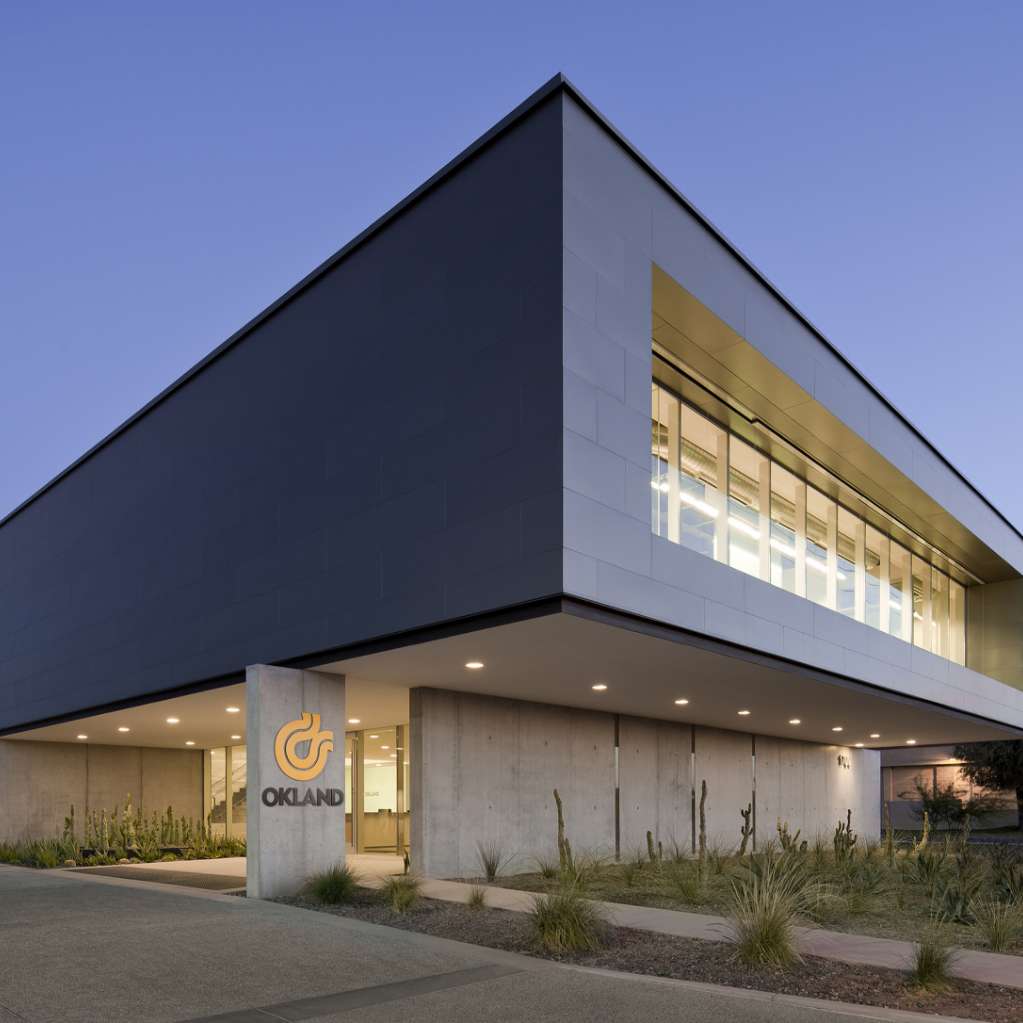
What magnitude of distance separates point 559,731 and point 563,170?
1213cm

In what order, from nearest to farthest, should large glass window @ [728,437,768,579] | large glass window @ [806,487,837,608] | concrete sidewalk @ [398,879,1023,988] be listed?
concrete sidewalk @ [398,879,1023,988], large glass window @ [728,437,768,579], large glass window @ [806,487,837,608]

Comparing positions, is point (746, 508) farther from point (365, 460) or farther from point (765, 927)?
point (765, 927)

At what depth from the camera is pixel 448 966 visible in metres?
9.95

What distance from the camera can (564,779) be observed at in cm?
2142

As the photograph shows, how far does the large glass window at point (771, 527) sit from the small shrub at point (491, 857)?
6.62 metres

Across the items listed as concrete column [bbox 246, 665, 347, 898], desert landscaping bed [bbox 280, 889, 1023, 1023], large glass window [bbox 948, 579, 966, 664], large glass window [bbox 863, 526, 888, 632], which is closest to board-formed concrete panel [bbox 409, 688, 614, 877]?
concrete column [bbox 246, 665, 347, 898]

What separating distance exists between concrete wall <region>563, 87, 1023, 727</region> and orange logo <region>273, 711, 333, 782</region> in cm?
608

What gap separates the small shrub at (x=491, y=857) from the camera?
18.2 m

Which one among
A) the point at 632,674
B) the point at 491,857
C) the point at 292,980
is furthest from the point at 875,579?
the point at 292,980

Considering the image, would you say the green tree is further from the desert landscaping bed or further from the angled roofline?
the desert landscaping bed

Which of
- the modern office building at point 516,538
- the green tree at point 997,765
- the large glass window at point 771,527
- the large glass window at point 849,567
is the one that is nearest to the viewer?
the modern office building at point 516,538

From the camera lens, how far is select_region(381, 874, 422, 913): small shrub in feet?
44.9

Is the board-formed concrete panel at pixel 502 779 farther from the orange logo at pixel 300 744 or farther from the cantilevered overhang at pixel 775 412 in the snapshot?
the cantilevered overhang at pixel 775 412

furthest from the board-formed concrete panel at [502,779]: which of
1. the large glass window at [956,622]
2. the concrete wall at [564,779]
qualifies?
the large glass window at [956,622]
